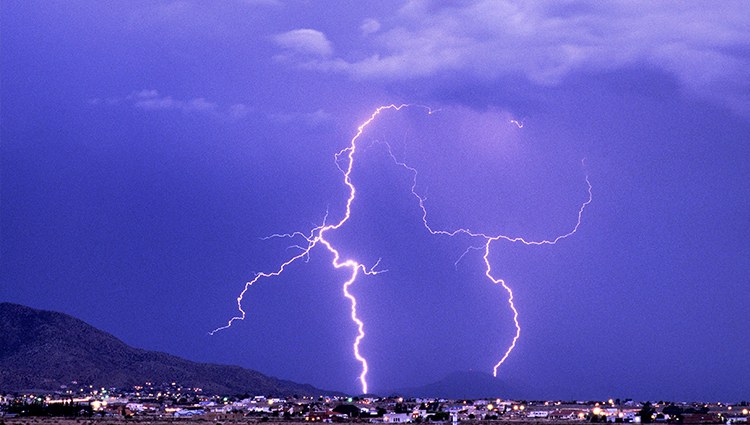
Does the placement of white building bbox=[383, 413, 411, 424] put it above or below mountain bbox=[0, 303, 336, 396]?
below

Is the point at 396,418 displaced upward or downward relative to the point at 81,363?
downward

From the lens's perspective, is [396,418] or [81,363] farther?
[81,363]

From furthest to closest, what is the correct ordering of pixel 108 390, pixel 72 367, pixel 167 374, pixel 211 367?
pixel 211 367 < pixel 167 374 < pixel 72 367 < pixel 108 390

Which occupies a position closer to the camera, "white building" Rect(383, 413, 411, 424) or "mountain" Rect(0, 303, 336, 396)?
"white building" Rect(383, 413, 411, 424)

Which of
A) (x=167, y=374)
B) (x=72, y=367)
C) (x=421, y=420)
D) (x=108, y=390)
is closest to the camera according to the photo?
(x=421, y=420)

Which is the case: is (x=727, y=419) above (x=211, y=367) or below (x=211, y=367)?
below

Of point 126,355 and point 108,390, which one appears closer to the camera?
point 108,390

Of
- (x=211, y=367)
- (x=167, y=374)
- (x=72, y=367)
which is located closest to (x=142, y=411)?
(x=72, y=367)

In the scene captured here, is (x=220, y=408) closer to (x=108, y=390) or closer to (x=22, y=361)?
(x=108, y=390)
